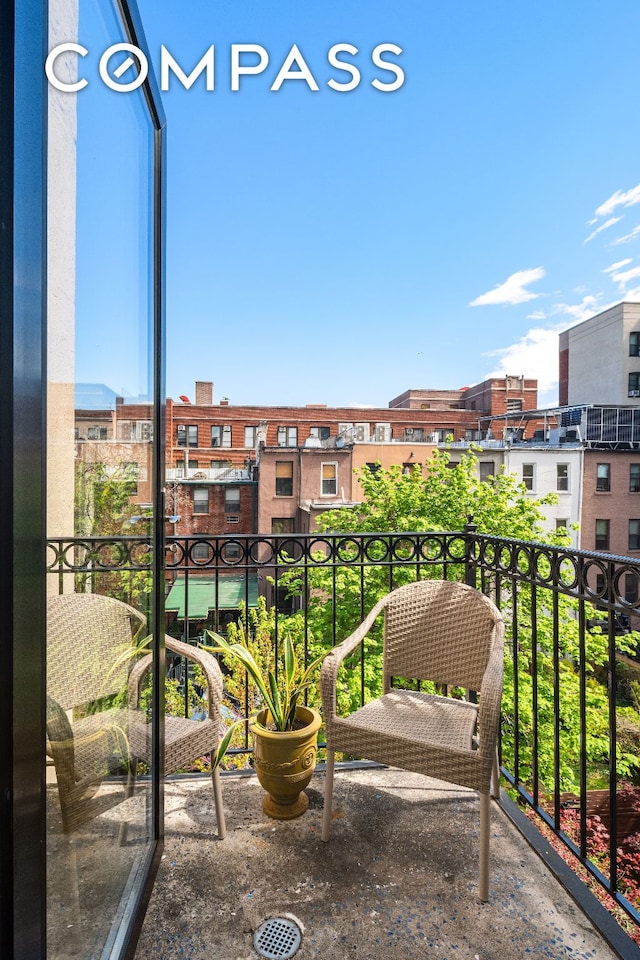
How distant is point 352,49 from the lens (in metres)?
2.12

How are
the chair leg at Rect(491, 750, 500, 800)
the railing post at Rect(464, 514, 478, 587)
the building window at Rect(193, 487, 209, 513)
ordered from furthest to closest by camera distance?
the building window at Rect(193, 487, 209, 513), the railing post at Rect(464, 514, 478, 587), the chair leg at Rect(491, 750, 500, 800)

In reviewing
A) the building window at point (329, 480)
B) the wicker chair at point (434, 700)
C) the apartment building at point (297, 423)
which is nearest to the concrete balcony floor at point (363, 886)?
the wicker chair at point (434, 700)

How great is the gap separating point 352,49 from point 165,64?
0.81 meters

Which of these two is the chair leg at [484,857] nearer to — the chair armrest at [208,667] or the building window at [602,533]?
the chair armrest at [208,667]

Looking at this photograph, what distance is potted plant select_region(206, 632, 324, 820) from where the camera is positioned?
1.86 meters

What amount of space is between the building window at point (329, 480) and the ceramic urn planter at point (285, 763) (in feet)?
62.3

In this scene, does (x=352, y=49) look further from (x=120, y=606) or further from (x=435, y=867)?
(x=435, y=867)

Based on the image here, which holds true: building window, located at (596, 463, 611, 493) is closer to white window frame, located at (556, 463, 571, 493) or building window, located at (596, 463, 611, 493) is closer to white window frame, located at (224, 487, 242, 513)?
white window frame, located at (556, 463, 571, 493)

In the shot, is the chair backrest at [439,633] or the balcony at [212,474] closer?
the chair backrest at [439,633]

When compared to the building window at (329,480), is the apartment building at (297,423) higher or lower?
higher

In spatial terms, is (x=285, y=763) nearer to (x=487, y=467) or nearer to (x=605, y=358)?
(x=487, y=467)

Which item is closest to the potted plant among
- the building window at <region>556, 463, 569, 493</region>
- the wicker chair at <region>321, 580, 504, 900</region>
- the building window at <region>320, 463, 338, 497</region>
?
the wicker chair at <region>321, 580, 504, 900</region>

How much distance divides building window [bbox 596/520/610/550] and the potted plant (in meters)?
22.0

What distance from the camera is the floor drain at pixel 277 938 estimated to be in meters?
1.37
